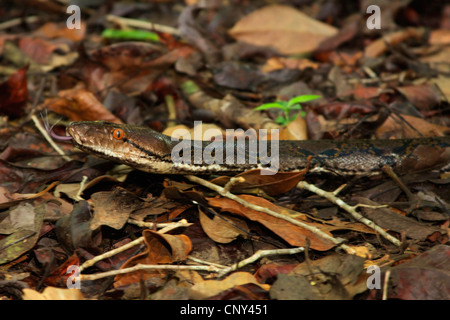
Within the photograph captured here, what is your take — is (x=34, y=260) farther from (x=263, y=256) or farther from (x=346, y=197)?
(x=346, y=197)

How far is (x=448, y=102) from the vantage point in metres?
5.79

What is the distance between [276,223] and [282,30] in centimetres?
433

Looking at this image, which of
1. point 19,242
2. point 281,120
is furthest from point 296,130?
point 19,242

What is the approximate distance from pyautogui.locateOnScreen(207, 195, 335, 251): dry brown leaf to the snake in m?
0.54

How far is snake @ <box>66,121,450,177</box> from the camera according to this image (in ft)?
14.0

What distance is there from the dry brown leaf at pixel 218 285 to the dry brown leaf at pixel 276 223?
1.63ft

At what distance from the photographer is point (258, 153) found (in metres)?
4.67

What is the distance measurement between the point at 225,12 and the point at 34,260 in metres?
5.67

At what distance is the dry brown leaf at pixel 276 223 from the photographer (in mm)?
3719

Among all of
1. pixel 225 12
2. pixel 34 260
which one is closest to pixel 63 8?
pixel 225 12

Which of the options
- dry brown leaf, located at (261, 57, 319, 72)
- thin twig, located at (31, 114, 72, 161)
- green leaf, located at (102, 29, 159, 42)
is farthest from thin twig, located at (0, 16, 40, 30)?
dry brown leaf, located at (261, 57, 319, 72)

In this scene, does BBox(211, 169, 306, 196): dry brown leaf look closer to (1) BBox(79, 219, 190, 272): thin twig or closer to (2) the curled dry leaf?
(1) BBox(79, 219, 190, 272): thin twig
